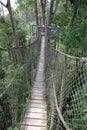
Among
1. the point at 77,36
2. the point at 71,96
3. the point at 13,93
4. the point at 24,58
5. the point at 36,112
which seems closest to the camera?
the point at 71,96

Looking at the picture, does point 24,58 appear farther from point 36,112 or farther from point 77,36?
point 77,36

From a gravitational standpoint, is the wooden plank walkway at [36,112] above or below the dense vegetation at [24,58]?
below

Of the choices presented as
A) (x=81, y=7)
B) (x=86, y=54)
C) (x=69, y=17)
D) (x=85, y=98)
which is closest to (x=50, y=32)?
(x=69, y=17)

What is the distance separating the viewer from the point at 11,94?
3176 millimetres

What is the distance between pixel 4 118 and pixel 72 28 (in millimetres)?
3420

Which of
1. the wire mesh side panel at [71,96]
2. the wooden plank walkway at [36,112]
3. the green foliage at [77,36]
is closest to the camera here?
the wire mesh side panel at [71,96]

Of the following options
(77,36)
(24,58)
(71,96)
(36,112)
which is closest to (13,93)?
(36,112)

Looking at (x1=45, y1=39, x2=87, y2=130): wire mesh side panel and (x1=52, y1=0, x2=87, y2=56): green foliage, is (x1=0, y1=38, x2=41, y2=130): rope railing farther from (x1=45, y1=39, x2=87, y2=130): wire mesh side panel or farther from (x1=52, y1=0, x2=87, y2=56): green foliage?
(x1=52, y1=0, x2=87, y2=56): green foliage

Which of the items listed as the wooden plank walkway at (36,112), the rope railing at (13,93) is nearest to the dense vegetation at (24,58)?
the rope railing at (13,93)

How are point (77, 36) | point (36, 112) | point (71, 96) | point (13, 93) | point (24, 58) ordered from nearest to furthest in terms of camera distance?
point (71, 96)
point (13, 93)
point (36, 112)
point (24, 58)
point (77, 36)

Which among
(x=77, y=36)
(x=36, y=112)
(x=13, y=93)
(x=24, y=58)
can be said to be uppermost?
(x=77, y=36)

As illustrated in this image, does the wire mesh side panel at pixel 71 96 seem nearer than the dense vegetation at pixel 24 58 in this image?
Yes

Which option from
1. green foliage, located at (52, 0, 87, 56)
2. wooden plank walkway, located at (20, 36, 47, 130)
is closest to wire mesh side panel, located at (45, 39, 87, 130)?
wooden plank walkway, located at (20, 36, 47, 130)

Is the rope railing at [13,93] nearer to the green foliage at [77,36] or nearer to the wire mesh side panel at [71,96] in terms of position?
the wire mesh side panel at [71,96]
